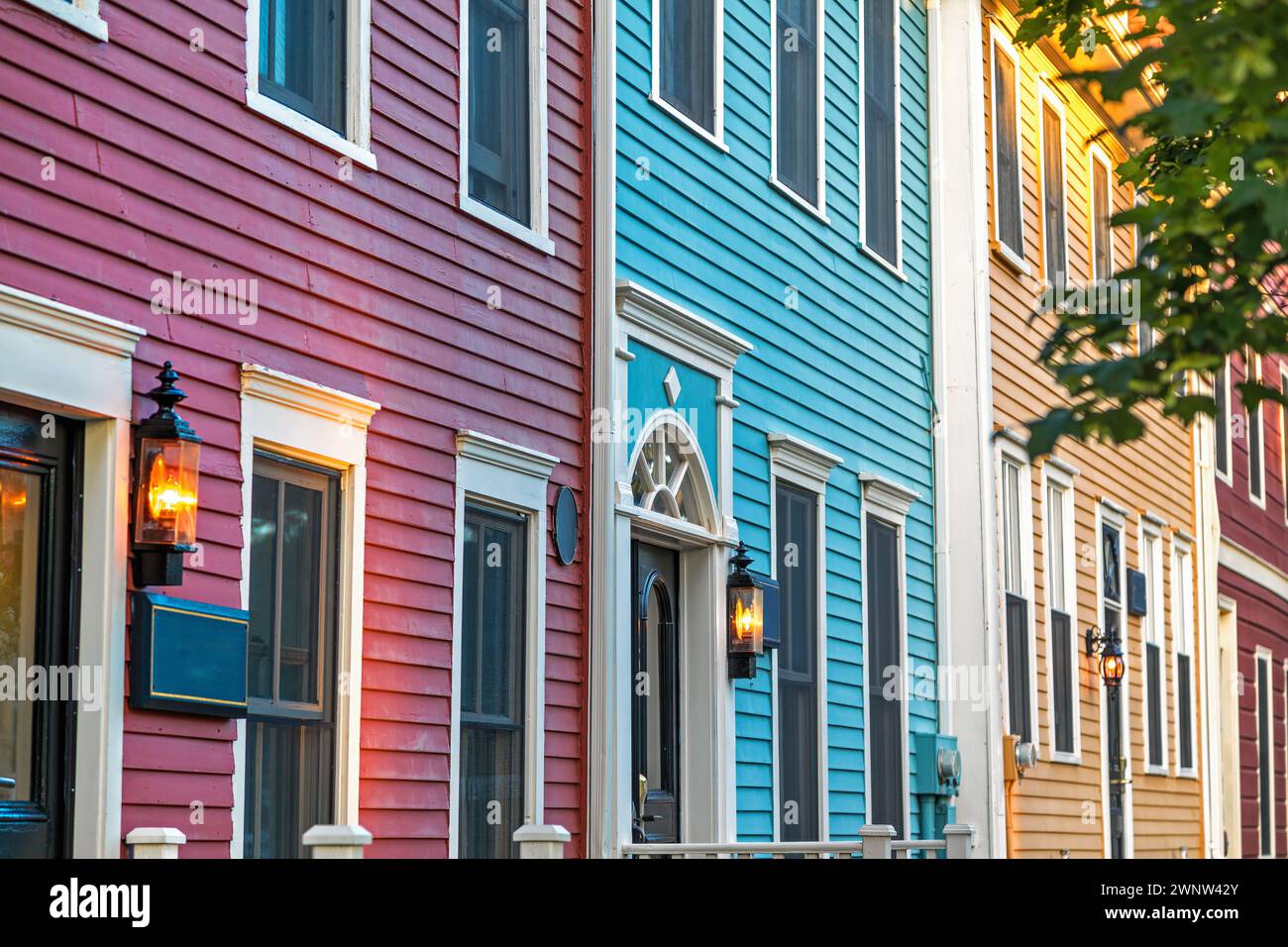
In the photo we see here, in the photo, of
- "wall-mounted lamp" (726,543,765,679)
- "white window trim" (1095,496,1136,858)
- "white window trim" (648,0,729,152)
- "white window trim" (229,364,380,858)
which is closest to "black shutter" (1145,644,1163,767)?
"white window trim" (1095,496,1136,858)

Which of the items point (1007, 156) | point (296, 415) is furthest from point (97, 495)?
point (1007, 156)

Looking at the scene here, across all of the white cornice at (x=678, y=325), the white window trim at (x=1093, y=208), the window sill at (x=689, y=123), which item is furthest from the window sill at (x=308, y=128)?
the white window trim at (x=1093, y=208)

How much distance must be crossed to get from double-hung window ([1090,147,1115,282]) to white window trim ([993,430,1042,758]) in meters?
3.67

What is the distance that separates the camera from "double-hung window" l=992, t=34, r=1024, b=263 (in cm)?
1673

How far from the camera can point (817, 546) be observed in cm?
1314

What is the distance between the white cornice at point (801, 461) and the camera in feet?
41.0

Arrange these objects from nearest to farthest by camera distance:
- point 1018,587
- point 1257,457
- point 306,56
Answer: point 306,56 < point 1018,587 < point 1257,457

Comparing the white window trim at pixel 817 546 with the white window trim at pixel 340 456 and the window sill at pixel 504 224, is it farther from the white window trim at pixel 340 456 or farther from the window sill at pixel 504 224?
the white window trim at pixel 340 456

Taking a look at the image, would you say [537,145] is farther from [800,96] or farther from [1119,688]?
[1119,688]

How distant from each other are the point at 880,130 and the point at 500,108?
5817mm

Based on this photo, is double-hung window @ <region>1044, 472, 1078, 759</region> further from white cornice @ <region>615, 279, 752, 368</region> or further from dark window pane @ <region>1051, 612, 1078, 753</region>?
white cornice @ <region>615, 279, 752, 368</region>

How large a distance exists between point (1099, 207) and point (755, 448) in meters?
9.66

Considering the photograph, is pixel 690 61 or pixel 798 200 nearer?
pixel 690 61

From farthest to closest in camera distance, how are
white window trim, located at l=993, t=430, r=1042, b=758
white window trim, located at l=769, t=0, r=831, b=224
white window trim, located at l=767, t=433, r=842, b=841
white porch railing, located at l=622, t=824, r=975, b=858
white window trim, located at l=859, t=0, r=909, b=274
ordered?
1. white window trim, located at l=993, t=430, r=1042, b=758
2. white window trim, located at l=859, t=0, r=909, b=274
3. white window trim, located at l=769, t=0, r=831, b=224
4. white window trim, located at l=767, t=433, r=842, b=841
5. white porch railing, located at l=622, t=824, r=975, b=858
